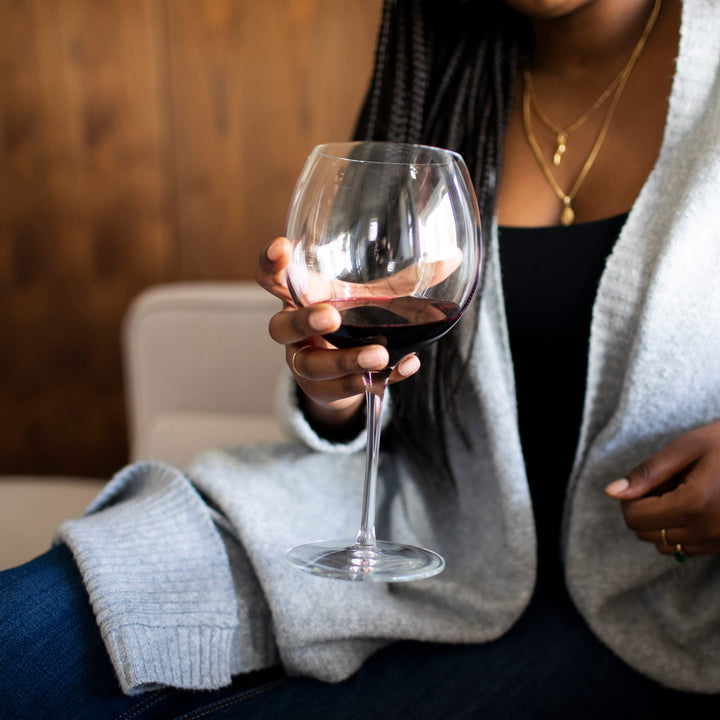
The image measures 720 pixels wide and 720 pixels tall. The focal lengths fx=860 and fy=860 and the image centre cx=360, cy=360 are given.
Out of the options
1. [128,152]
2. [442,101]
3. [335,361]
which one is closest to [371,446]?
[335,361]

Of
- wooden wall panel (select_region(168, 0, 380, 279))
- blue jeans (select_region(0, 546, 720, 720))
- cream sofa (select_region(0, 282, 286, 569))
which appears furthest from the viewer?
wooden wall panel (select_region(168, 0, 380, 279))

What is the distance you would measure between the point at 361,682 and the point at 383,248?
0.38 meters

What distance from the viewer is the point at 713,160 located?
0.75 metres

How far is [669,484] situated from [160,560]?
0.43 meters

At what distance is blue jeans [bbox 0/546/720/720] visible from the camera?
2.09 feet

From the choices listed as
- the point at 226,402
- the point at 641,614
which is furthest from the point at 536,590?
the point at 226,402

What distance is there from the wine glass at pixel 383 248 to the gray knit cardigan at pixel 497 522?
0.59 feet

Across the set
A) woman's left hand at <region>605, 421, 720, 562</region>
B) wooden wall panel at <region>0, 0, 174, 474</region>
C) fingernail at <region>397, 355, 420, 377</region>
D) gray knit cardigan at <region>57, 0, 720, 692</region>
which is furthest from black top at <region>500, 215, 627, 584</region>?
wooden wall panel at <region>0, 0, 174, 474</region>

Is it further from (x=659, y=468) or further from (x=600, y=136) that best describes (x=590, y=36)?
(x=659, y=468)

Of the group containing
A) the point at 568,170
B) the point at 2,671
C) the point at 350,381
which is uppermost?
the point at 568,170

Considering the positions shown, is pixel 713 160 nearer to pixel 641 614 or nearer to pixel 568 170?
pixel 568 170

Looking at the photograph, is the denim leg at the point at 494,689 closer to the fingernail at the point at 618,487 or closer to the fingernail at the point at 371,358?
the fingernail at the point at 618,487

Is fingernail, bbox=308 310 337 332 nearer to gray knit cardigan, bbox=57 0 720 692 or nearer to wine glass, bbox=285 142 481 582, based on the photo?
wine glass, bbox=285 142 481 582

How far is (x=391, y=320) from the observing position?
1.79ft
